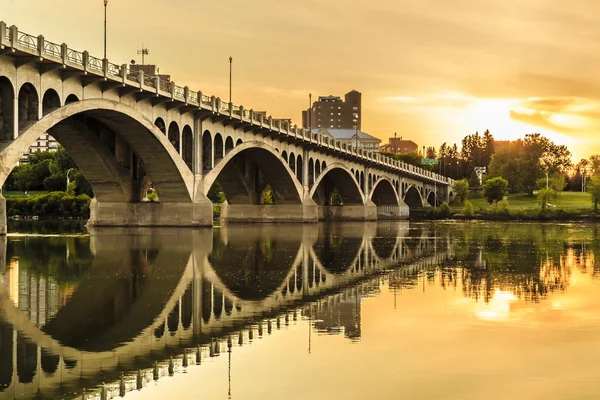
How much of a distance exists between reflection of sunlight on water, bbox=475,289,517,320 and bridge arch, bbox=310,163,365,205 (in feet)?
326

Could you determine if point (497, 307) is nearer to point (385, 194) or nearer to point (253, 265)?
point (253, 265)

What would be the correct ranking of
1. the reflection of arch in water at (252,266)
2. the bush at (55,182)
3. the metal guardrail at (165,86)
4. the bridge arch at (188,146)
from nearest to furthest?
the reflection of arch in water at (252,266), the metal guardrail at (165,86), the bridge arch at (188,146), the bush at (55,182)

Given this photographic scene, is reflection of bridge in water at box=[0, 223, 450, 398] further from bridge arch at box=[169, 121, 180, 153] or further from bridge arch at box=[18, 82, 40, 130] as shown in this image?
bridge arch at box=[169, 121, 180, 153]

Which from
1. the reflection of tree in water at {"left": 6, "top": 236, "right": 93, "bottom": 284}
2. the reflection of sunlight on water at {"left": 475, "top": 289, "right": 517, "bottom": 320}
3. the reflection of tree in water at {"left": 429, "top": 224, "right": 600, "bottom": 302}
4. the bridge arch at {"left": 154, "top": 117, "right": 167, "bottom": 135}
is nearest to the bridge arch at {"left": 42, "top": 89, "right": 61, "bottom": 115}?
the reflection of tree in water at {"left": 6, "top": 236, "right": 93, "bottom": 284}

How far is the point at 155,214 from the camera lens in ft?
259

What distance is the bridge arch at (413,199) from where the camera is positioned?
196 meters

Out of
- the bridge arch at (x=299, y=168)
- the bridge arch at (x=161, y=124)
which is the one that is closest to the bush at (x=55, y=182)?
the bridge arch at (x=299, y=168)

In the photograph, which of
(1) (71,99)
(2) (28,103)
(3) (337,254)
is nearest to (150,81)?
(1) (71,99)

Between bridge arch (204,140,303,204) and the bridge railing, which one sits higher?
the bridge railing

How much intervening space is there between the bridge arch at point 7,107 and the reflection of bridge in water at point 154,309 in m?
7.48

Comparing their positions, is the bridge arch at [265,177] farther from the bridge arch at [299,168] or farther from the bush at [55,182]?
the bush at [55,182]

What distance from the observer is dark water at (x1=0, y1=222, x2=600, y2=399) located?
51.0 feet

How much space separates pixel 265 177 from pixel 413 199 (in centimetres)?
9526

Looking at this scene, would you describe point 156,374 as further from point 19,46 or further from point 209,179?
point 209,179
